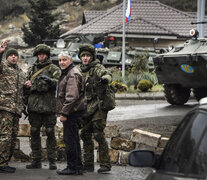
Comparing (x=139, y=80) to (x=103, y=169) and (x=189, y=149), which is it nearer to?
(x=103, y=169)

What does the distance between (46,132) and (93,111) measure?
30.5 inches

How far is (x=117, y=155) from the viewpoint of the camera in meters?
8.07

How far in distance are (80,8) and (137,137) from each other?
52180 mm

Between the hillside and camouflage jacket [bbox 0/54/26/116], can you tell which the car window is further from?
the hillside

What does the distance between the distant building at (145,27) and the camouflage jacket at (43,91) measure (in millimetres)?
23593

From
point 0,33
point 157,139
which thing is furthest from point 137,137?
point 0,33

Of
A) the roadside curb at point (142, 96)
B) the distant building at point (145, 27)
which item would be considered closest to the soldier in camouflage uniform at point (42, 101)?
the roadside curb at point (142, 96)

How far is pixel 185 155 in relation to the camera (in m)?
3.16

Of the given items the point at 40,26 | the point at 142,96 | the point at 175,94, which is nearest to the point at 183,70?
the point at 175,94

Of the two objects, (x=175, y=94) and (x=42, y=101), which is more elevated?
(x=42, y=101)

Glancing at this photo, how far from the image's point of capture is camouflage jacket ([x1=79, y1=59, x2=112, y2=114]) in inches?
285

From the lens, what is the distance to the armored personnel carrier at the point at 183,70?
571 inches

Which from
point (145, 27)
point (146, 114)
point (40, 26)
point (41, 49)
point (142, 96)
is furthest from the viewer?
point (40, 26)

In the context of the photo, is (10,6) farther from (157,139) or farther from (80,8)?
(157,139)
